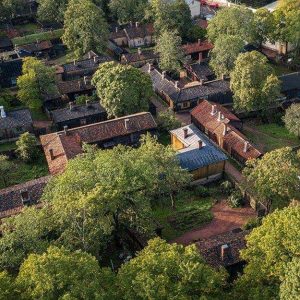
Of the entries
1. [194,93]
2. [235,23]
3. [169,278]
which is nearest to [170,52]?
[194,93]

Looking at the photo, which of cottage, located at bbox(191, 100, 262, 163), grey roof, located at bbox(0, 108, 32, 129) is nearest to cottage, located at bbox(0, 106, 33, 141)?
grey roof, located at bbox(0, 108, 32, 129)

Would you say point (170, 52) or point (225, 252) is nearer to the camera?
point (225, 252)

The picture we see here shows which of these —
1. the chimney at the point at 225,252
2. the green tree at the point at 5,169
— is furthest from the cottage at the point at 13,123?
the chimney at the point at 225,252

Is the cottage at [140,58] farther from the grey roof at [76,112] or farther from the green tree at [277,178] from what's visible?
the green tree at [277,178]

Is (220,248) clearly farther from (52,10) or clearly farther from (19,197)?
(52,10)

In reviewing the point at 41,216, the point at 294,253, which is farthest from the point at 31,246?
the point at 294,253

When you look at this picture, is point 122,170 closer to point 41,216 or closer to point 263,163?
point 41,216
